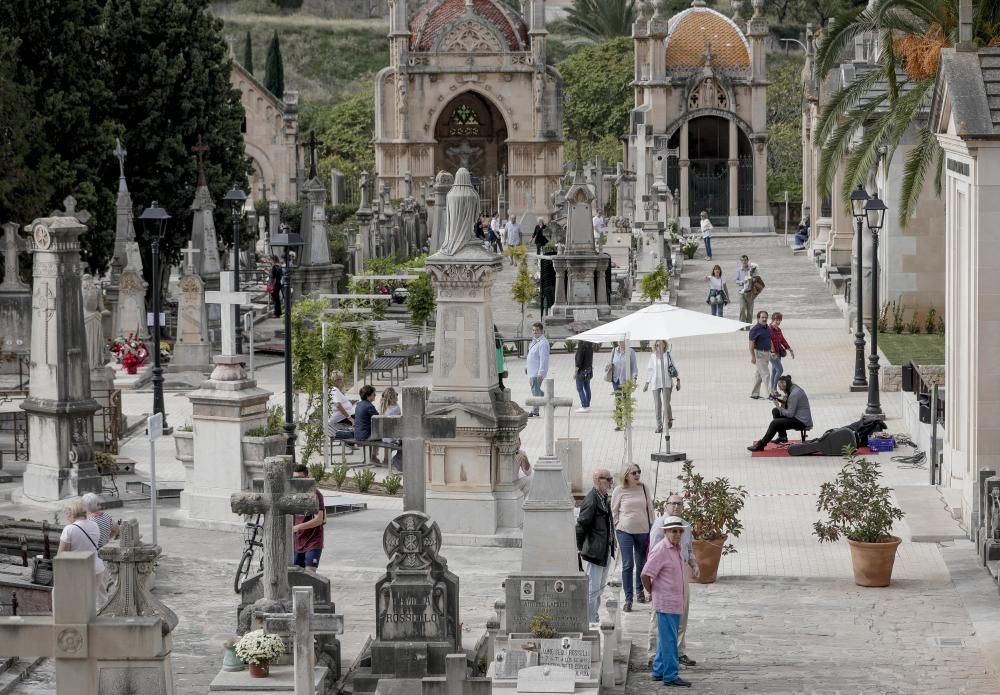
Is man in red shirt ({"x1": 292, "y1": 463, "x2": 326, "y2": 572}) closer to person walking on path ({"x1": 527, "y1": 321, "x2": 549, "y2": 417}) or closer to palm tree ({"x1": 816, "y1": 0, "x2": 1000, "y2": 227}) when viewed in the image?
person walking on path ({"x1": 527, "y1": 321, "x2": 549, "y2": 417})

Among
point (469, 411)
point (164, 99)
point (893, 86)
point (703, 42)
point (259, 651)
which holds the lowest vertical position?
point (259, 651)

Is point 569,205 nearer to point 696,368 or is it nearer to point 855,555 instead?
point 696,368

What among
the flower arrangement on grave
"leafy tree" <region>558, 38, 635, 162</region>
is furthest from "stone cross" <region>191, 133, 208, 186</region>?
"leafy tree" <region>558, 38, 635, 162</region>

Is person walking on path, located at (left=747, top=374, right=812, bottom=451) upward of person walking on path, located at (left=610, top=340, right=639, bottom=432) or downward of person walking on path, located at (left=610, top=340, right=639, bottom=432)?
downward

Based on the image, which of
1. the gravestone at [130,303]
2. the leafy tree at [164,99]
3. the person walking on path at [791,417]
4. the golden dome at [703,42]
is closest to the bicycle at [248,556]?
the person walking on path at [791,417]

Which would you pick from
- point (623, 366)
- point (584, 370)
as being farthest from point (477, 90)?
point (623, 366)

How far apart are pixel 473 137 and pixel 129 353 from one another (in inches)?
1629

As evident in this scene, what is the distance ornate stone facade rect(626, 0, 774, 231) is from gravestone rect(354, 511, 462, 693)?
49693 mm

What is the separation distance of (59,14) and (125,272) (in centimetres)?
Answer: 685

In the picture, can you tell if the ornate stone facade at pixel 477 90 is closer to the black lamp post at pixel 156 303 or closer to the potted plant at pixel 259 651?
the black lamp post at pixel 156 303

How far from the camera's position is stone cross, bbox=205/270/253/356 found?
824 inches

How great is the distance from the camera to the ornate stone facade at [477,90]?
226ft

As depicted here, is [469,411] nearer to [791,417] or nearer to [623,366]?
[791,417]

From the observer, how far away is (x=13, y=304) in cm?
3262
